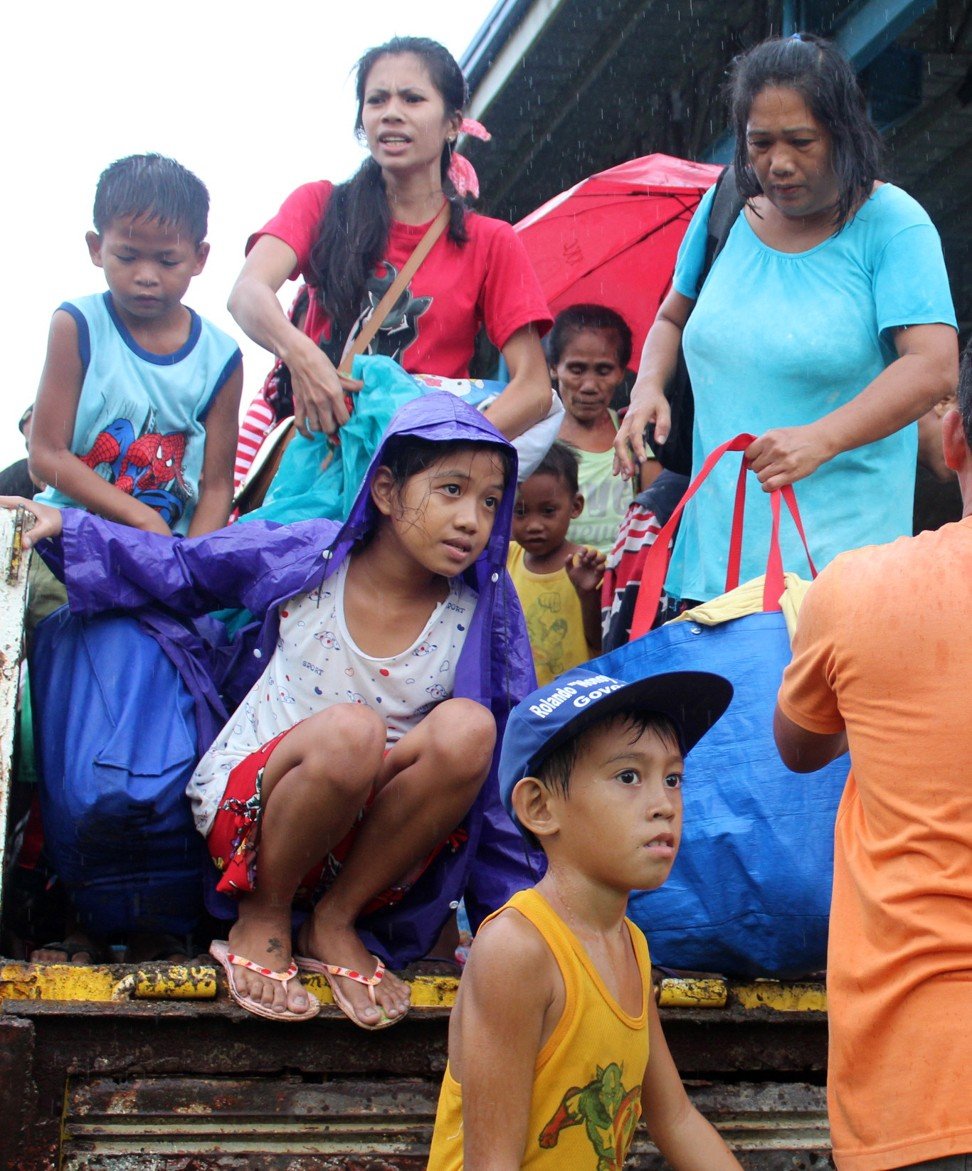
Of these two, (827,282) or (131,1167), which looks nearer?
(131,1167)

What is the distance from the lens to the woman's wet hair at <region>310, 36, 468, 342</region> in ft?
13.3

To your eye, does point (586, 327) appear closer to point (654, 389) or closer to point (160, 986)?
point (654, 389)

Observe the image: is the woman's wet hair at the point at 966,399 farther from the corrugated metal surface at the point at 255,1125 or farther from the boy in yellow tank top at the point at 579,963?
the corrugated metal surface at the point at 255,1125

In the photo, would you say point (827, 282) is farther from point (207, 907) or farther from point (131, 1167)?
point (131, 1167)

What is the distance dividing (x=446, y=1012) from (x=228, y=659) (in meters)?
1.05

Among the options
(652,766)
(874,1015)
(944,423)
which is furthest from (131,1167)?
(944,423)

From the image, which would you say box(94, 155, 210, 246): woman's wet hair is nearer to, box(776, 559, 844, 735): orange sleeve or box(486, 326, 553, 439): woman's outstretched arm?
box(486, 326, 553, 439): woman's outstretched arm

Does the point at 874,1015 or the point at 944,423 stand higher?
the point at 944,423

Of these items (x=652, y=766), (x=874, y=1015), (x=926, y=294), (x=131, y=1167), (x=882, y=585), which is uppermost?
(x=926, y=294)

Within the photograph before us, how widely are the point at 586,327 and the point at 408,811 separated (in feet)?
10.4

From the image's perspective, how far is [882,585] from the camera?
202 cm

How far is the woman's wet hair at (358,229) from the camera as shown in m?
4.05

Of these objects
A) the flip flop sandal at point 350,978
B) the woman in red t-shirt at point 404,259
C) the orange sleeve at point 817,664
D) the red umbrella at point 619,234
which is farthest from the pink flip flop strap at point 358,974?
the red umbrella at point 619,234

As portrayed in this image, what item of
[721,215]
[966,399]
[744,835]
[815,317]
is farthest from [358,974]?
[721,215]
